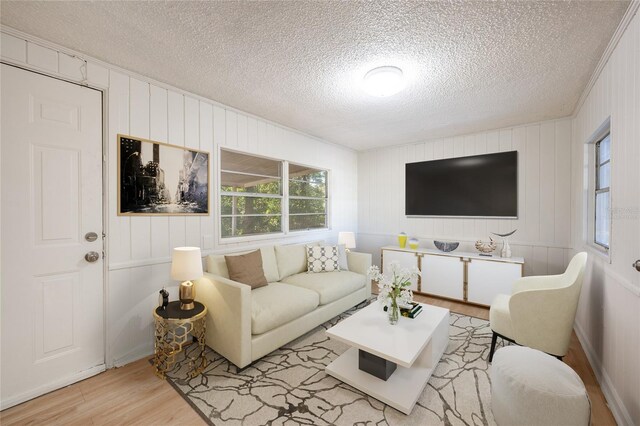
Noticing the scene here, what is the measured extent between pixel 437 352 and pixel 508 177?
2.93m

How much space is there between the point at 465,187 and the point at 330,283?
108 inches

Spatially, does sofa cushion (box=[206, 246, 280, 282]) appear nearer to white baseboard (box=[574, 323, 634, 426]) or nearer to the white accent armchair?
the white accent armchair

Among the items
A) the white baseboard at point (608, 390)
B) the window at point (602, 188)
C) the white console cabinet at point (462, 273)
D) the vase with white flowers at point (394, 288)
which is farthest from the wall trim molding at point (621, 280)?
the white console cabinet at point (462, 273)

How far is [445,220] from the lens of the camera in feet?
14.6

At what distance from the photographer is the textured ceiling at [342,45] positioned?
1683 millimetres

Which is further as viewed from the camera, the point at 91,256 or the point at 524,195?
the point at 524,195

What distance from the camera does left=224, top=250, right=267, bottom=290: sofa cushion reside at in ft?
9.14

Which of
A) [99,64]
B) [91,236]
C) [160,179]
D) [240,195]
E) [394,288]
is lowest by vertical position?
[394,288]

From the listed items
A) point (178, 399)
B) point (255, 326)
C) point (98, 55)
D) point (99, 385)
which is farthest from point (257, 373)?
point (98, 55)

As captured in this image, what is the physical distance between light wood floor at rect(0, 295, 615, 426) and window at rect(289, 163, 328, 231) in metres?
2.50

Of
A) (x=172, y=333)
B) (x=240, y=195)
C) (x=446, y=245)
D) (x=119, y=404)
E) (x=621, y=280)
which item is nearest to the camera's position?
(x=621, y=280)

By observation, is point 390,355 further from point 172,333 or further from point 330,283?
point 172,333

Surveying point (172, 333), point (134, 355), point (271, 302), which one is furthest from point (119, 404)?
point (271, 302)

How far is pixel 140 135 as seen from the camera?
8.18ft
